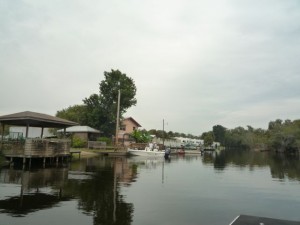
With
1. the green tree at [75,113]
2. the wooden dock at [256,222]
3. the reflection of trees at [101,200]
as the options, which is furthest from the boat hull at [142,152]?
the wooden dock at [256,222]

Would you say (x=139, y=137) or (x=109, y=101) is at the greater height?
(x=109, y=101)

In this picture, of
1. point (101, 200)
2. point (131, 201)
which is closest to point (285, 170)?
point (131, 201)

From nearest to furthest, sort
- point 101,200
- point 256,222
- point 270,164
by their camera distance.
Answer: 1. point 256,222
2. point 101,200
3. point 270,164

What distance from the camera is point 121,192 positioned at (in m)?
18.0

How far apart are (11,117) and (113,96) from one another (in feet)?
121

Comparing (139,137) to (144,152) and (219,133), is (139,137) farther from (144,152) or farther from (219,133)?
(219,133)

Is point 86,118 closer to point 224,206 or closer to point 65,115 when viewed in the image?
point 65,115

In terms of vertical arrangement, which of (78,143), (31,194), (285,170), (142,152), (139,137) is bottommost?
(31,194)

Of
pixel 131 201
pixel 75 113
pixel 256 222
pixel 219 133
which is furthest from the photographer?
pixel 219 133

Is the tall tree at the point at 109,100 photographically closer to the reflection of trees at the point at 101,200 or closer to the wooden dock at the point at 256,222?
the reflection of trees at the point at 101,200

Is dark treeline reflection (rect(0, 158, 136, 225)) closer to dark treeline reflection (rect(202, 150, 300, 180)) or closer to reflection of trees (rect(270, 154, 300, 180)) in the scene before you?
reflection of trees (rect(270, 154, 300, 180))

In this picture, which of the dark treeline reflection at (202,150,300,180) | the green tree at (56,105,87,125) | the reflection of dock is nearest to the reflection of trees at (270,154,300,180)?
the dark treeline reflection at (202,150,300,180)

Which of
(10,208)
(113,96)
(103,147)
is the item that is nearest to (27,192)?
(10,208)

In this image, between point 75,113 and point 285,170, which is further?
point 75,113
